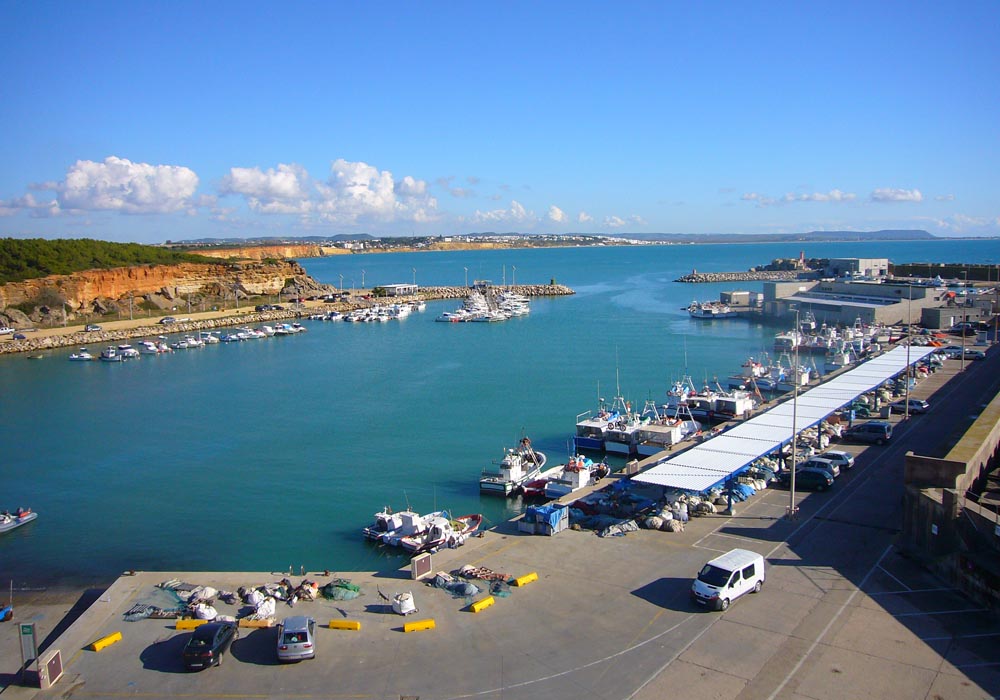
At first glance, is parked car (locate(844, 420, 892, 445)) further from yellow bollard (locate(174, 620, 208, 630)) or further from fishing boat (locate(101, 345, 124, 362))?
fishing boat (locate(101, 345, 124, 362))

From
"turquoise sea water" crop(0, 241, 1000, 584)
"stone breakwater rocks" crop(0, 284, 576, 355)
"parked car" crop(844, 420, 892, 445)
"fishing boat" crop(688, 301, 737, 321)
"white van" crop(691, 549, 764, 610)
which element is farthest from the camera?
"fishing boat" crop(688, 301, 737, 321)

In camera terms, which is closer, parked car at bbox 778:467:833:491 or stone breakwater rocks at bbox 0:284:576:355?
parked car at bbox 778:467:833:491

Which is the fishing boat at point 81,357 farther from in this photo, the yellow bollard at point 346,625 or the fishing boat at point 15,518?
the yellow bollard at point 346,625

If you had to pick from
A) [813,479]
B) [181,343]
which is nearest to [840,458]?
[813,479]

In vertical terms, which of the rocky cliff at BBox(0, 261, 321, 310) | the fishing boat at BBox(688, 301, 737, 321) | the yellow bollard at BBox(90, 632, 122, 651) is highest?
the rocky cliff at BBox(0, 261, 321, 310)

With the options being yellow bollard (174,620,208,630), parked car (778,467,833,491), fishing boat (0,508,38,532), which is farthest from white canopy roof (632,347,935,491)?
fishing boat (0,508,38,532)

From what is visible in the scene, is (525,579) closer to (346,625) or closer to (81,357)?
(346,625)

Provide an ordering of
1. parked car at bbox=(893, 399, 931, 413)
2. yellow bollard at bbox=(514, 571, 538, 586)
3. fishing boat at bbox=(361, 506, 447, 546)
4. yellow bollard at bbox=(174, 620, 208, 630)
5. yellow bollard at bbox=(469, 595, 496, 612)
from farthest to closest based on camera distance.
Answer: parked car at bbox=(893, 399, 931, 413) < fishing boat at bbox=(361, 506, 447, 546) < yellow bollard at bbox=(514, 571, 538, 586) < yellow bollard at bbox=(469, 595, 496, 612) < yellow bollard at bbox=(174, 620, 208, 630)
